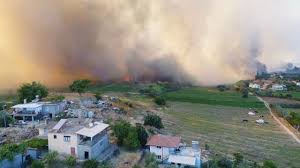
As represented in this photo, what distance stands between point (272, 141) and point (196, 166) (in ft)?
28.0

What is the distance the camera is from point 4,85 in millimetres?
40594

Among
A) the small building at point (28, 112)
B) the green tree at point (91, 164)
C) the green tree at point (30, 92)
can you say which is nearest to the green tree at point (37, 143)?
the green tree at point (91, 164)

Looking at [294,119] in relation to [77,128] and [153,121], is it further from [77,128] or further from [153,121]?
[77,128]

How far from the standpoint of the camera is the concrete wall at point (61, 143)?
63.2ft

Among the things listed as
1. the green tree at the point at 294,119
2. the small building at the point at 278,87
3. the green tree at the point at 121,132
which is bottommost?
the green tree at the point at 294,119

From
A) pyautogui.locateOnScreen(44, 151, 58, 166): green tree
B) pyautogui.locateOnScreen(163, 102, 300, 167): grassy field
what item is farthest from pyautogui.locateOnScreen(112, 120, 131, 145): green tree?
pyautogui.locateOnScreen(163, 102, 300, 167): grassy field

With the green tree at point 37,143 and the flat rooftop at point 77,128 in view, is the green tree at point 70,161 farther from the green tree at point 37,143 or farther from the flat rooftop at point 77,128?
the green tree at point 37,143

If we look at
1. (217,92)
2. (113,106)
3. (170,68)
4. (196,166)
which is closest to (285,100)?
(217,92)

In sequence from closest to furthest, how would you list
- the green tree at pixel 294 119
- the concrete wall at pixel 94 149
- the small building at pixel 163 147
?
1. the concrete wall at pixel 94 149
2. the small building at pixel 163 147
3. the green tree at pixel 294 119

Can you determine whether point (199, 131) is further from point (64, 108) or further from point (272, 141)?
point (64, 108)

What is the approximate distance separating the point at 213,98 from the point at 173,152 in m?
22.0

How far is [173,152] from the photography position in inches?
800

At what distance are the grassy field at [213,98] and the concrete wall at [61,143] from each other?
21.5 m

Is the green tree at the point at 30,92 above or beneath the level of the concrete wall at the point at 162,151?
above
